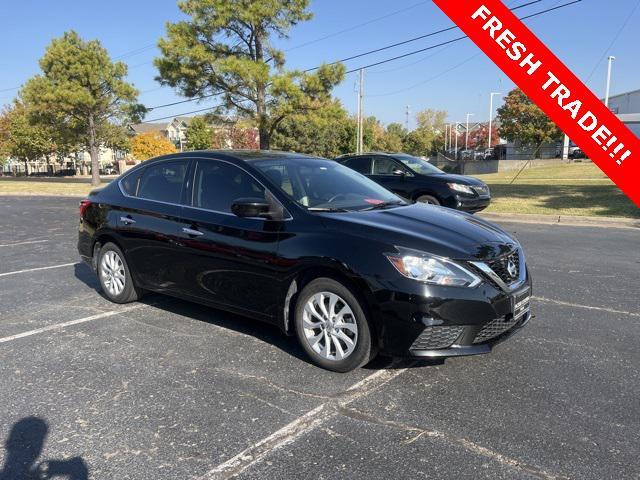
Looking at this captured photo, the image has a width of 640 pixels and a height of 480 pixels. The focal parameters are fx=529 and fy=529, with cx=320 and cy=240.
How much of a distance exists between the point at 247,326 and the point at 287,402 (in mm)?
1598

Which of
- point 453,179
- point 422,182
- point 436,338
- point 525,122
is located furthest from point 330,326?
point 525,122

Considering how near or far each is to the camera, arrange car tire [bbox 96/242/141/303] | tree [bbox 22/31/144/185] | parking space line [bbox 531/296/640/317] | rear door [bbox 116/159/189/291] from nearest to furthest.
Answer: rear door [bbox 116/159/189/291] < parking space line [bbox 531/296/640/317] < car tire [bbox 96/242/141/303] < tree [bbox 22/31/144/185]

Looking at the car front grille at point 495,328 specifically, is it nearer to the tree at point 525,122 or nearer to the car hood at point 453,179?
the car hood at point 453,179

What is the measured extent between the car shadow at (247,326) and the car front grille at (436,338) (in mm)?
538

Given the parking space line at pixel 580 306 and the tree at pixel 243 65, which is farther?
the tree at pixel 243 65

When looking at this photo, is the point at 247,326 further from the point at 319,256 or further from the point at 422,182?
the point at 422,182

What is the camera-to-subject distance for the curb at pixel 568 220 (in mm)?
11406

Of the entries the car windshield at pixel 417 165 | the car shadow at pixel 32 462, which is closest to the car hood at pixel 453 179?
the car windshield at pixel 417 165

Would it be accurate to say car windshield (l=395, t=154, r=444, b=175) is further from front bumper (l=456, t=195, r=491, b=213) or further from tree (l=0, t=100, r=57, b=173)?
tree (l=0, t=100, r=57, b=173)

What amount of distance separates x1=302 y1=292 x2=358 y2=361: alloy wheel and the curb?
9.67 meters

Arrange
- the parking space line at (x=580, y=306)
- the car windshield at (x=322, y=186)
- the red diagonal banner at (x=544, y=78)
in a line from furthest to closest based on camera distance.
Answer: the red diagonal banner at (x=544, y=78) < the parking space line at (x=580, y=306) < the car windshield at (x=322, y=186)

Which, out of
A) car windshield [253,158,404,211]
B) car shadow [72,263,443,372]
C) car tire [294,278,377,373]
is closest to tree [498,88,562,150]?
car windshield [253,158,404,211]

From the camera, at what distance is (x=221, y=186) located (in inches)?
183

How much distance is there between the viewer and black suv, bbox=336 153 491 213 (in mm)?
11266
